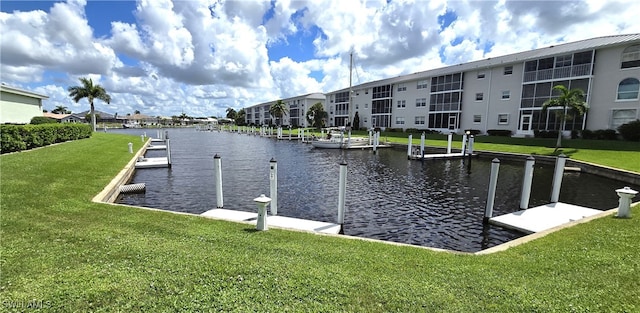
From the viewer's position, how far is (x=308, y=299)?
3766mm

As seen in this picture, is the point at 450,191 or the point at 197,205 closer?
the point at 197,205

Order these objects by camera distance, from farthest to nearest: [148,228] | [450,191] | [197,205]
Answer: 1. [450,191]
2. [197,205]
3. [148,228]

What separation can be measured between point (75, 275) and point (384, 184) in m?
13.5

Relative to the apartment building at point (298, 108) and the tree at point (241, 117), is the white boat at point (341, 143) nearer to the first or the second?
the apartment building at point (298, 108)

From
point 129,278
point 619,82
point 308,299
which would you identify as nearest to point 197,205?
point 129,278

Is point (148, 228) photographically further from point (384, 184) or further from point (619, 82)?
point (619, 82)

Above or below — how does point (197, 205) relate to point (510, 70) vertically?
below

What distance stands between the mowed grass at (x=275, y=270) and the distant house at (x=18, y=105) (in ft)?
86.8

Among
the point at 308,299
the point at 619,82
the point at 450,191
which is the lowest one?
the point at 450,191

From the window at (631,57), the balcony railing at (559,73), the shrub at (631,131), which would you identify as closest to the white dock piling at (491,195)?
the shrub at (631,131)

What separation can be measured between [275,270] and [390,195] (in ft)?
31.9

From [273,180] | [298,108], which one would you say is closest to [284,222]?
[273,180]

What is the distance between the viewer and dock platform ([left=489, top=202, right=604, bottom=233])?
884 cm

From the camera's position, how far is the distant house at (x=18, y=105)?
2473cm
